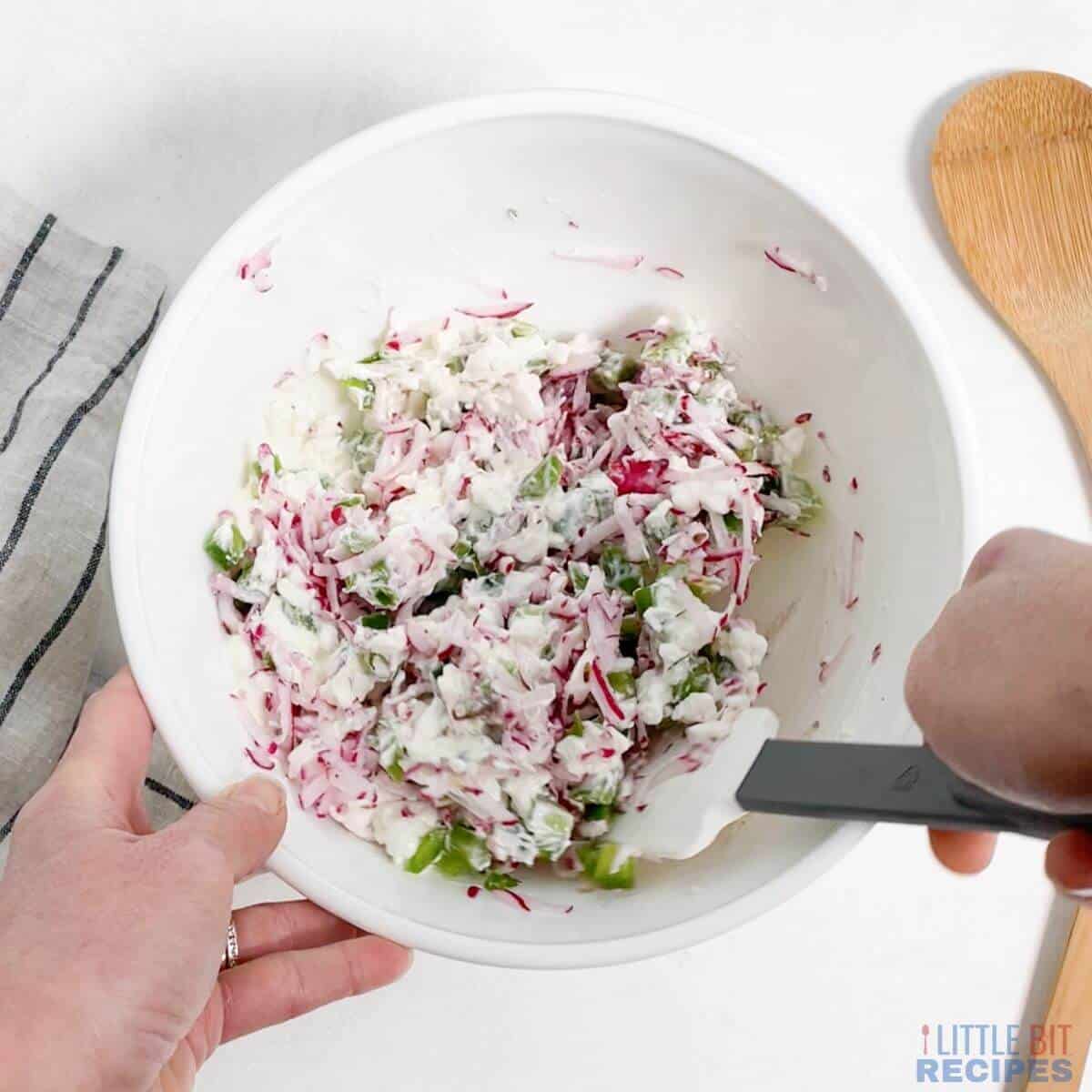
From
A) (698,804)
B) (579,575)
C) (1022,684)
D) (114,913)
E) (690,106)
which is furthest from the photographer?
(690,106)

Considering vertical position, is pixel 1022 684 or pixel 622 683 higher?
pixel 1022 684

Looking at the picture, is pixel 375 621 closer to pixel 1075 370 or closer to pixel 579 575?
pixel 579 575

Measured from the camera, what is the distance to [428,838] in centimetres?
80

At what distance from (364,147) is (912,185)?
1.99 ft

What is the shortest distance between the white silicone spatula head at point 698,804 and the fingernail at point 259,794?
24 centimetres

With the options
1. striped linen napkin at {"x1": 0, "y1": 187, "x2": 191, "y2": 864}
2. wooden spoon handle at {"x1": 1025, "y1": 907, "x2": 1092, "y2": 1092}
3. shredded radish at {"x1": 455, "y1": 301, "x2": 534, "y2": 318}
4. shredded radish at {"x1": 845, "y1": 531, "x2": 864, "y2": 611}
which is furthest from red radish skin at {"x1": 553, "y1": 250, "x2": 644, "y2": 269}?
wooden spoon handle at {"x1": 1025, "y1": 907, "x2": 1092, "y2": 1092}

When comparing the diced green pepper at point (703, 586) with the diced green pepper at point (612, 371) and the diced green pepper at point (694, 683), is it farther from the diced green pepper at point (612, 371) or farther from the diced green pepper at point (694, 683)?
the diced green pepper at point (612, 371)

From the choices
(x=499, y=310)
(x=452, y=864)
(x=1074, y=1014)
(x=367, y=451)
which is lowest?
Result: (x=1074, y=1014)

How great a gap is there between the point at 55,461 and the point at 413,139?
434mm

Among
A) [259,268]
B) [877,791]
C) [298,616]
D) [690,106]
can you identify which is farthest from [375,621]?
[690,106]

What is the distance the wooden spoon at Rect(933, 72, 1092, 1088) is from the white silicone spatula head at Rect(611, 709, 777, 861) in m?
0.52

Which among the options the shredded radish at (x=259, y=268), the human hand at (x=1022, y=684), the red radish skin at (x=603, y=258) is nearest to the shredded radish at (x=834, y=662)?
the human hand at (x=1022, y=684)

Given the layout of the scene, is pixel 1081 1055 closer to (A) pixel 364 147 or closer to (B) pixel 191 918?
(B) pixel 191 918

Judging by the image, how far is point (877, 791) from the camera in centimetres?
64
